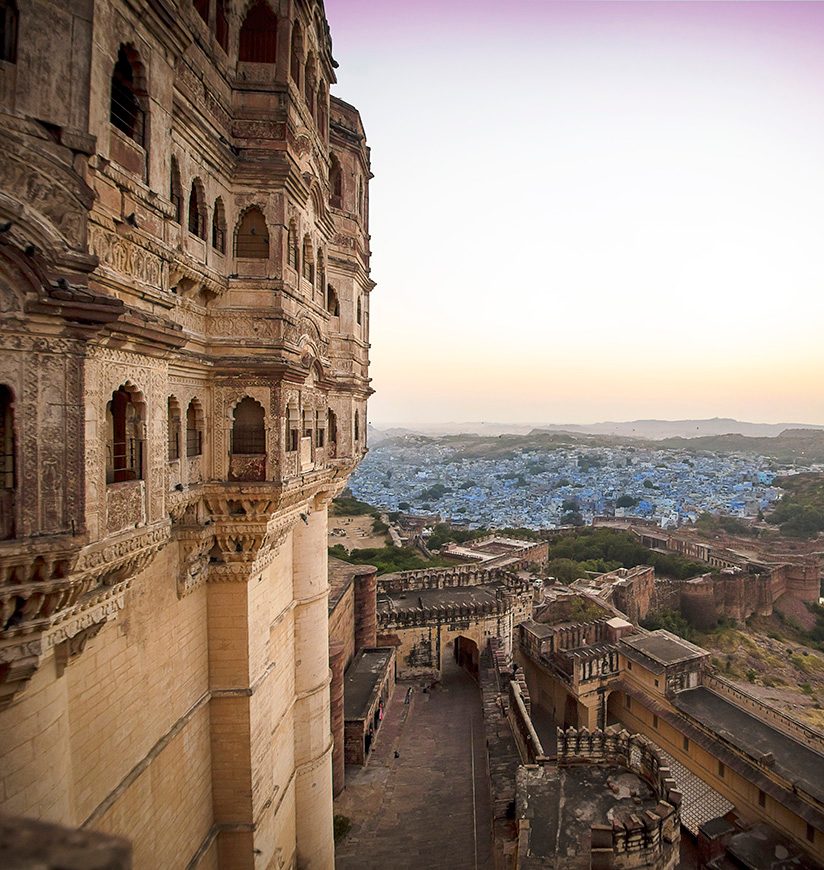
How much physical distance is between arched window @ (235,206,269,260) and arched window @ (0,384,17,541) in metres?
5.42

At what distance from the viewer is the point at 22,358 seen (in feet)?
16.2

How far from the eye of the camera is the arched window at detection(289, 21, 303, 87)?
10078mm

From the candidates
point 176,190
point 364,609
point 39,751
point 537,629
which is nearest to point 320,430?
point 176,190

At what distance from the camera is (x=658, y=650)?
24719 millimetres

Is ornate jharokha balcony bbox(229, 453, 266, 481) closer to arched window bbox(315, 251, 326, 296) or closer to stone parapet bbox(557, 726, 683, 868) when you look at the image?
arched window bbox(315, 251, 326, 296)

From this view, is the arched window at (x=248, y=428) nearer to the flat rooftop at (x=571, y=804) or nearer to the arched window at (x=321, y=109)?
the arched window at (x=321, y=109)

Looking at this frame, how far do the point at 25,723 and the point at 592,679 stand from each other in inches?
901

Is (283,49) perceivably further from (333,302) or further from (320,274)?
(333,302)

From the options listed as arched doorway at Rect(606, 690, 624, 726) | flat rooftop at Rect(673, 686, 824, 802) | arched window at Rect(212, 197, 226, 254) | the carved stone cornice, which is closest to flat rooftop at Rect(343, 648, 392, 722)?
arched doorway at Rect(606, 690, 624, 726)

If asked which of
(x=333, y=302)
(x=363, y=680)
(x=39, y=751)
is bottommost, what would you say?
(x=363, y=680)

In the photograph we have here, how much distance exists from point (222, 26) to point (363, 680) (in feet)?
66.8

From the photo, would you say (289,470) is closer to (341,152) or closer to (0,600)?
(0,600)

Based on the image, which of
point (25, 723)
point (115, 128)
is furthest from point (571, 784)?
point (115, 128)

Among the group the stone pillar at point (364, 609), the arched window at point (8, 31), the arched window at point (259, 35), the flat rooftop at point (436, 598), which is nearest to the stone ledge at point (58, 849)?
the arched window at point (8, 31)
